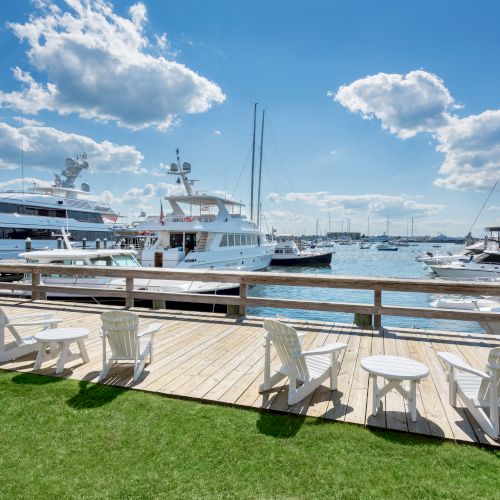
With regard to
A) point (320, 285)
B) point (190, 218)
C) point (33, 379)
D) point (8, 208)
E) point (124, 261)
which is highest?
point (8, 208)

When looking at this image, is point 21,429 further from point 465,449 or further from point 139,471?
point 465,449

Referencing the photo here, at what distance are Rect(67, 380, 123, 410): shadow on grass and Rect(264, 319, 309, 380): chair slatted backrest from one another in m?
1.93

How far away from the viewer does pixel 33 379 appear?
15.3 feet

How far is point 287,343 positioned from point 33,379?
3307 millimetres

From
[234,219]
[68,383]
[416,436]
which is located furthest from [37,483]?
[234,219]

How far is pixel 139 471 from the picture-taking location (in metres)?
2.88

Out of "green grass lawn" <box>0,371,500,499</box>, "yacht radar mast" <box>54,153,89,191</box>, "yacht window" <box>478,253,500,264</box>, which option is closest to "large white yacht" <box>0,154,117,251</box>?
"yacht radar mast" <box>54,153,89,191</box>

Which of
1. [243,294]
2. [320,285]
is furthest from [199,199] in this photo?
[320,285]

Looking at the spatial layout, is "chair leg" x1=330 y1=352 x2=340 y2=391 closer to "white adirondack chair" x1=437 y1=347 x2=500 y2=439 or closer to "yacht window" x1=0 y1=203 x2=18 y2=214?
"white adirondack chair" x1=437 y1=347 x2=500 y2=439

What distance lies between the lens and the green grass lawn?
2.69 metres

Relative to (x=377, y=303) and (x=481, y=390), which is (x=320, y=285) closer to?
Result: (x=377, y=303)

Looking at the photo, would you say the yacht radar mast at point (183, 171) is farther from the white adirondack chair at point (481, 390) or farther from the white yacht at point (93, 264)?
the white adirondack chair at point (481, 390)

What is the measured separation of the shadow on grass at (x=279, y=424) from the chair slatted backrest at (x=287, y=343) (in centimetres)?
54

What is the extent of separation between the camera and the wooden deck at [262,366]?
374cm
